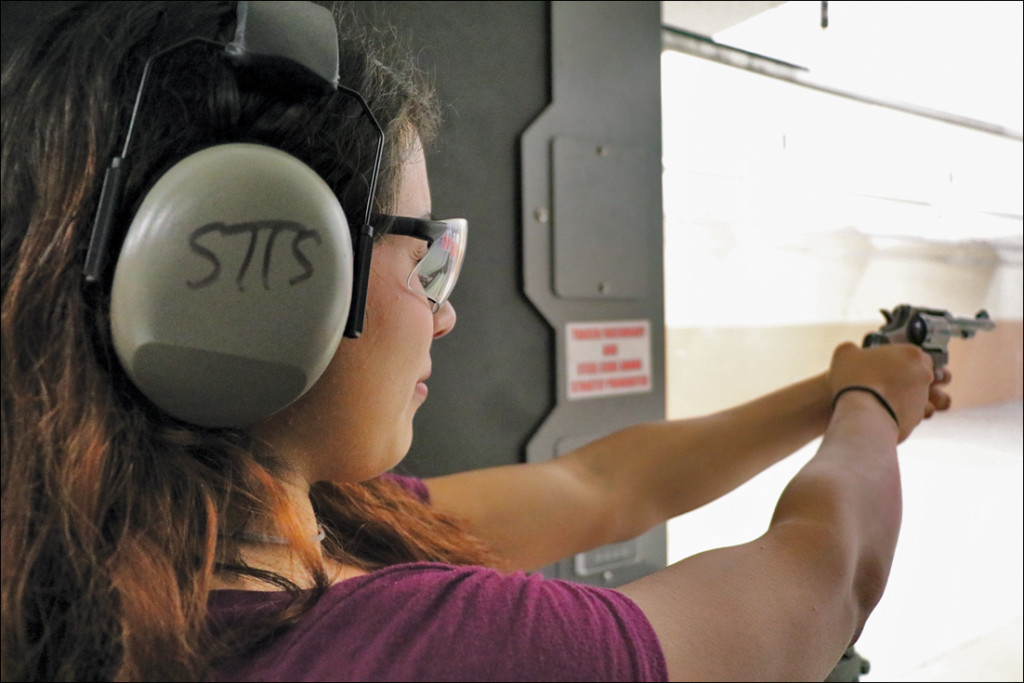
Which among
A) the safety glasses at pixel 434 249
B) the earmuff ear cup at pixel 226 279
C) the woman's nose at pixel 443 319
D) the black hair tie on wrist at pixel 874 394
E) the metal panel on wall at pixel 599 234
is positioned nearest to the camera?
the earmuff ear cup at pixel 226 279

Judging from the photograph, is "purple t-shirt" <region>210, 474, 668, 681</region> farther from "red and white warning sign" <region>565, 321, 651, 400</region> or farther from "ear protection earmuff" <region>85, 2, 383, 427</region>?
"red and white warning sign" <region>565, 321, 651, 400</region>

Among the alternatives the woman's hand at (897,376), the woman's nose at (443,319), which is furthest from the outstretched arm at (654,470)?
the woman's nose at (443,319)

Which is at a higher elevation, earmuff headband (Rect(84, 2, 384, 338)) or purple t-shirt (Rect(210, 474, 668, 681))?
earmuff headband (Rect(84, 2, 384, 338))

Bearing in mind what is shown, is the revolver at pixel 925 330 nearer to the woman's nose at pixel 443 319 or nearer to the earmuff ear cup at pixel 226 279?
the woman's nose at pixel 443 319

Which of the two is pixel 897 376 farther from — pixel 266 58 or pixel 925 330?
pixel 266 58

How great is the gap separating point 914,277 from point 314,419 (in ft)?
4.80

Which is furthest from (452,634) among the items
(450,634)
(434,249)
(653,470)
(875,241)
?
(875,241)

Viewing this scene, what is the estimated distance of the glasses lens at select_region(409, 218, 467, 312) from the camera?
2.57ft

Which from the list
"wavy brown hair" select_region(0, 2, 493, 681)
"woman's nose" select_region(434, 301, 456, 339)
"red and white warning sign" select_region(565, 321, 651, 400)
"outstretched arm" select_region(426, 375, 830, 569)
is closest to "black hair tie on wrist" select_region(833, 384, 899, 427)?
"outstretched arm" select_region(426, 375, 830, 569)

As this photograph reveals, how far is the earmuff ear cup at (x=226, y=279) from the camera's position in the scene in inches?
20.6

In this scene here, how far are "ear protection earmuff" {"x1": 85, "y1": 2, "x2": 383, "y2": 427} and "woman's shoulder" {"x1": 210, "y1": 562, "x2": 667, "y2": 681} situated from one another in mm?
178

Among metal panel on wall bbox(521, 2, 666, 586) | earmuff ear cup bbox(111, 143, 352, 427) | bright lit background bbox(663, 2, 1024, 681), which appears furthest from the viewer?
metal panel on wall bbox(521, 2, 666, 586)

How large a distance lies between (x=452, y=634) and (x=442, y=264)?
1.32ft

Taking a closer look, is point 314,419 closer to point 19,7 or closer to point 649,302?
point 19,7
